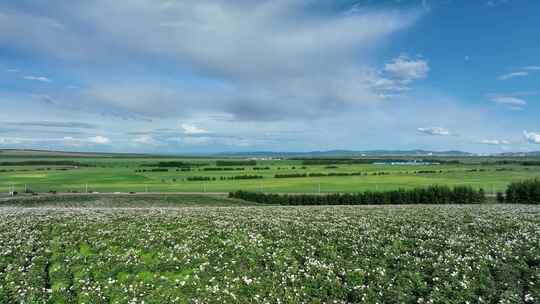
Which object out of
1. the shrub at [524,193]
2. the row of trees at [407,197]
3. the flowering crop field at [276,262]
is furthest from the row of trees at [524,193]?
the flowering crop field at [276,262]

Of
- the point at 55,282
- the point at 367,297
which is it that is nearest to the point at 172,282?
the point at 55,282

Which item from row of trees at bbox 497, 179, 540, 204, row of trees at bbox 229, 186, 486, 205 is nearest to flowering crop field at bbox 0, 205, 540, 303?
row of trees at bbox 229, 186, 486, 205

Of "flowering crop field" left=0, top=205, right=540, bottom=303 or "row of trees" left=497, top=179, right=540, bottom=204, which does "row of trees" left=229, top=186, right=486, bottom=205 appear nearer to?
"row of trees" left=497, top=179, right=540, bottom=204

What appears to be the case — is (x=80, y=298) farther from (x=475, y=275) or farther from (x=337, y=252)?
(x=475, y=275)

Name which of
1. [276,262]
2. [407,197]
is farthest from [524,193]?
[276,262]

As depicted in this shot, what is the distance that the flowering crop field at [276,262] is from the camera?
11984mm

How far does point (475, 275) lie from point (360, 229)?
24.4ft

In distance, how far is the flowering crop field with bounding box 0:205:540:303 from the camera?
1198 cm

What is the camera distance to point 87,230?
20.0m

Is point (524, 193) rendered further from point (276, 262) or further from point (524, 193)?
point (276, 262)

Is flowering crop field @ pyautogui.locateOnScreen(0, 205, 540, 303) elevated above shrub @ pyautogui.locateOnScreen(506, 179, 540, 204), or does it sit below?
above

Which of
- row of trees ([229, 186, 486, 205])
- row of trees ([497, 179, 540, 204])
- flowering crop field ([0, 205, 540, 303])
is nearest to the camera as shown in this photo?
flowering crop field ([0, 205, 540, 303])

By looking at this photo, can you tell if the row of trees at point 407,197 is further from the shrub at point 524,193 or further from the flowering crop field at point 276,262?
the flowering crop field at point 276,262

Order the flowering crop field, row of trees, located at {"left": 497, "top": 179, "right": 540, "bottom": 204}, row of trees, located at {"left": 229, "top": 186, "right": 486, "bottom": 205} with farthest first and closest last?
row of trees, located at {"left": 229, "top": 186, "right": 486, "bottom": 205}, row of trees, located at {"left": 497, "top": 179, "right": 540, "bottom": 204}, the flowering crop field
